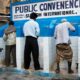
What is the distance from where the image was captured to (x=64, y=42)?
11469 mm

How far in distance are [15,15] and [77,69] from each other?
4.25 metres

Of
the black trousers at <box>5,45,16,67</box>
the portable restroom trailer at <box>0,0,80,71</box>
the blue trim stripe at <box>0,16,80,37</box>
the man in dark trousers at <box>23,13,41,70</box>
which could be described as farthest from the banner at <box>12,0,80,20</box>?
the black trousers at <box>5,45,16,67</box>

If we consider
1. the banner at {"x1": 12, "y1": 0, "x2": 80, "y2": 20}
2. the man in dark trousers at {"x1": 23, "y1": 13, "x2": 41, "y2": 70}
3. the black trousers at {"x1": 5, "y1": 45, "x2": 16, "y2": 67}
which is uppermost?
the banner at {"x1": 12, "y1": 0, "x2": 80, "y2": 20}

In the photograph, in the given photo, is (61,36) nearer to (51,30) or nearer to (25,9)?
(51,30)

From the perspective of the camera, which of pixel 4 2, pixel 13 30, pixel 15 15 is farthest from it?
pixel 4 2

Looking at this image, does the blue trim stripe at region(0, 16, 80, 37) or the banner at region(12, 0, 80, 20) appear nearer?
the blue trim stripe at region(0, 16, 80, 37)

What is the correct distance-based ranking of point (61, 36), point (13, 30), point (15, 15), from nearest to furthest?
point (61, 36) → point (13, 30) → point (15, 15)

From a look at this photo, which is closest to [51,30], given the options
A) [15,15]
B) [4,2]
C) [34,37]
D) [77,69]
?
[34,37]

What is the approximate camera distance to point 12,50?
13617 millimetres

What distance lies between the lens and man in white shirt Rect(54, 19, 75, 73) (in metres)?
11.4

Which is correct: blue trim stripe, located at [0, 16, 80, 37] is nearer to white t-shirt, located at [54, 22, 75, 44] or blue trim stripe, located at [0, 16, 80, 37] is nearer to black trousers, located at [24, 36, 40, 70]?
white t-shirt, located at [54, 22, 75, 44]

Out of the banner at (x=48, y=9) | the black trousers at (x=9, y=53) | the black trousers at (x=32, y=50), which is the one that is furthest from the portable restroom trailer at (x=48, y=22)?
the black trousers at (x=9, y=53)

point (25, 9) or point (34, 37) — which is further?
point (25, 9)

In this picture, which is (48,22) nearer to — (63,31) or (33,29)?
(33,29)
